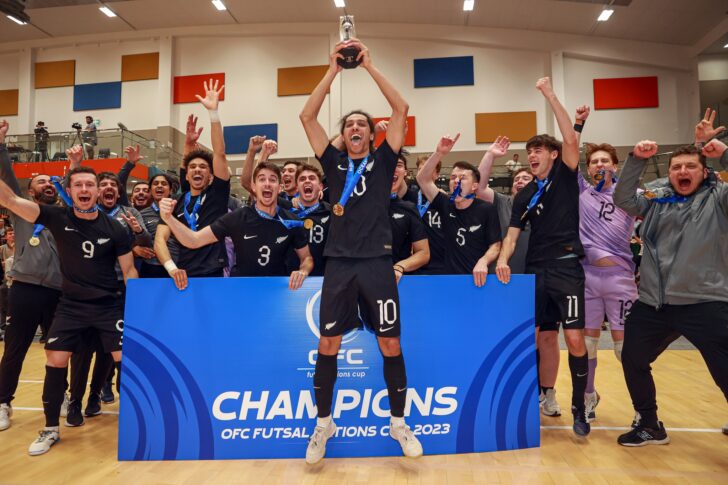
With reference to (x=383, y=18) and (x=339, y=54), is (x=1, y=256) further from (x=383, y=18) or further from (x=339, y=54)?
(x=383, y=18)

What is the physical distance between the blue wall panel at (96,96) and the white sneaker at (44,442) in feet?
54.7

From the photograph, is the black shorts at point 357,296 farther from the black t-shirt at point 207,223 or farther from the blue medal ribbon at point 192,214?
the blue medal ribbon at point 192,214

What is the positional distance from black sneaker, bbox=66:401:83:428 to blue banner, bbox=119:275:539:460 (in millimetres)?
1076

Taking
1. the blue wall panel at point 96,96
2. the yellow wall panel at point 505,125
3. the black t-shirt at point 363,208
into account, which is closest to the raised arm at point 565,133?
the black t-shirt at point 363,208

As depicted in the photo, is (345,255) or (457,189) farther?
(457,189)

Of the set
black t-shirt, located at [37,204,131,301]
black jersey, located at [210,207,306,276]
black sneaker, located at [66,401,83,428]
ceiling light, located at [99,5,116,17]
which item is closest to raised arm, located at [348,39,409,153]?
black jersey, located at [210,207,306,276]

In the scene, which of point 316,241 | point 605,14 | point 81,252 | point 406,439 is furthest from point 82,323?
point 605,14

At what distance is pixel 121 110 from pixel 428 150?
11340 millimetres

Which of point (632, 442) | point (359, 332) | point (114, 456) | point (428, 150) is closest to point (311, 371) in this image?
point (359, 332)

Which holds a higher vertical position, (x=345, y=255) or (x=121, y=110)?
(x=121, y=110)

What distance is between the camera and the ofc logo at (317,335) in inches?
127

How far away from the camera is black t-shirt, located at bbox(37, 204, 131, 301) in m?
3.47

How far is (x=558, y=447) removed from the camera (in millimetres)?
3277

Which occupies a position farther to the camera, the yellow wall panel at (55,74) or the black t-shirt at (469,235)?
the yellow wall panel at (55,74)
